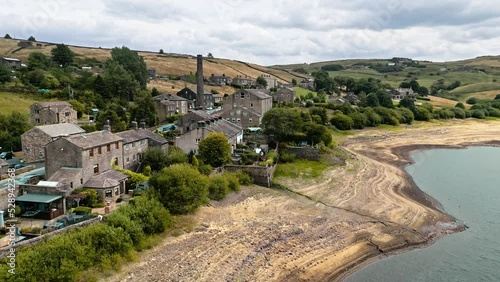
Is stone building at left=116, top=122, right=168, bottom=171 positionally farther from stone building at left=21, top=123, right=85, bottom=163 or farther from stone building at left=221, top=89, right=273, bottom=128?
stone building at left=221, top=89, right=273, bottom=128

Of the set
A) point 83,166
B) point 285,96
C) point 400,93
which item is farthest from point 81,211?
point 400,93

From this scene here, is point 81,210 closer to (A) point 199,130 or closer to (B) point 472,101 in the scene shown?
(A) point 199,130

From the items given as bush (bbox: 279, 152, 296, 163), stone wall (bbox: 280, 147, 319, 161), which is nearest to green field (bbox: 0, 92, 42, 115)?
bush (bbox: 279, 152, 296, 163)

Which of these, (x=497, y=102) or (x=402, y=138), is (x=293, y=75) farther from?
(x=402, y=138)

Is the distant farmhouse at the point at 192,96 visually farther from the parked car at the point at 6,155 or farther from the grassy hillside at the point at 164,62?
the grassy hillside at the point at 164,62

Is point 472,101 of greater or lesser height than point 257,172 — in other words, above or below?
above
